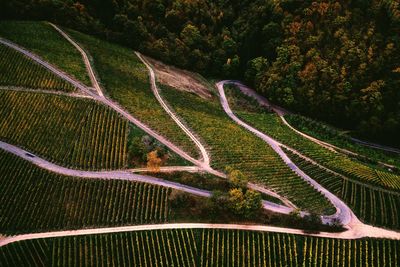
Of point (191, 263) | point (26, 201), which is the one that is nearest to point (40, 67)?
point (26, 201)

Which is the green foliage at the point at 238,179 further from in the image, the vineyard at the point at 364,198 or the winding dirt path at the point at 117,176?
the vineyard at the point at 364,198

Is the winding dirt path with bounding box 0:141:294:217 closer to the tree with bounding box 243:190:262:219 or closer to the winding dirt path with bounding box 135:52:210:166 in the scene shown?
the tree with bounding box 243:190:262:219

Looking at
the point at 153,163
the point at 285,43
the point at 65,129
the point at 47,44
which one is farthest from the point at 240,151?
the point at 47,44

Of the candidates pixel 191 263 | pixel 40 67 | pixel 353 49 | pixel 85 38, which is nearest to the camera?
pixel 191 263

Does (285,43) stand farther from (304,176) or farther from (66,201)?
(66,201)

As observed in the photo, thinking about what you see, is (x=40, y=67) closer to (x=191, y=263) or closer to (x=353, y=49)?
(x=191, y=263)

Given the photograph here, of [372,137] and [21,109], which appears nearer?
[21,109]
